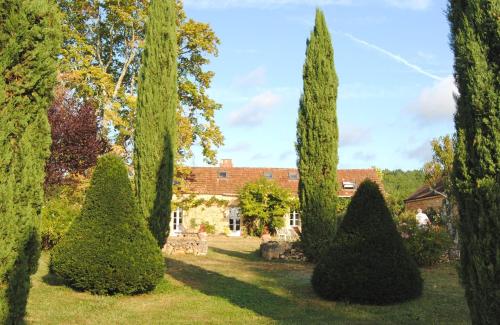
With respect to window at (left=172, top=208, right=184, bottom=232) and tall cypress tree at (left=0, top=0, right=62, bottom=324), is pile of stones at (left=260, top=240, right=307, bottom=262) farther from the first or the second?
window at (left=172, top=208, right=184, bottom=232)

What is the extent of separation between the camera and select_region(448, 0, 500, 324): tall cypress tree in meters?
4.90

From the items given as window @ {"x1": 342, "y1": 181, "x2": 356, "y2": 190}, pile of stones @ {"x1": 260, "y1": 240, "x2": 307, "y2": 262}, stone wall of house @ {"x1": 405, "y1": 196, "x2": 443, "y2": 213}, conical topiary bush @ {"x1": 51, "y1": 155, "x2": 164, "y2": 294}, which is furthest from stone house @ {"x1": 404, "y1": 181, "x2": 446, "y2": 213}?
conical topiary bush @ {"x1": 51, "y1": 155, "x2": 164, "y2": 294}

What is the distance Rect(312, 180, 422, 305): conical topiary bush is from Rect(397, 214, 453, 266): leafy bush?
536 cm

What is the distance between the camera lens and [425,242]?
1401cm

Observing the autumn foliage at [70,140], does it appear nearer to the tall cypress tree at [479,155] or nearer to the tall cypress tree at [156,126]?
the tall cypress tree at [156,126]

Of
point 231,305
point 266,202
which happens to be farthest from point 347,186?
point 231,305

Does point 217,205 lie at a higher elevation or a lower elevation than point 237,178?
lower

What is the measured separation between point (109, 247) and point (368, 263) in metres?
4.73

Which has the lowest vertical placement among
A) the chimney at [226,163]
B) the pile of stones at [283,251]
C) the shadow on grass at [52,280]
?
the shadow on grass at [52,280]

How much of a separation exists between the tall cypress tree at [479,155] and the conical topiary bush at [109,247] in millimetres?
5854

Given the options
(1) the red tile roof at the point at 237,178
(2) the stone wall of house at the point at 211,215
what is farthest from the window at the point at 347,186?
(2) the stone wall of house at the point at 211,215

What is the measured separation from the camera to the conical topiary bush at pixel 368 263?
829 centimetres

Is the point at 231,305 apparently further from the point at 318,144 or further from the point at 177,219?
the point at 177,219

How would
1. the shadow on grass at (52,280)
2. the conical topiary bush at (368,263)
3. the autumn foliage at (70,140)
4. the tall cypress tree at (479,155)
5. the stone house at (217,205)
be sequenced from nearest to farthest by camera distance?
the tall cypress tree at (479,155), the conical topiary bush at (368,263), the shadow on grass at (52,280), the autumn foliage at (70,140), the stone house at (217,205)
